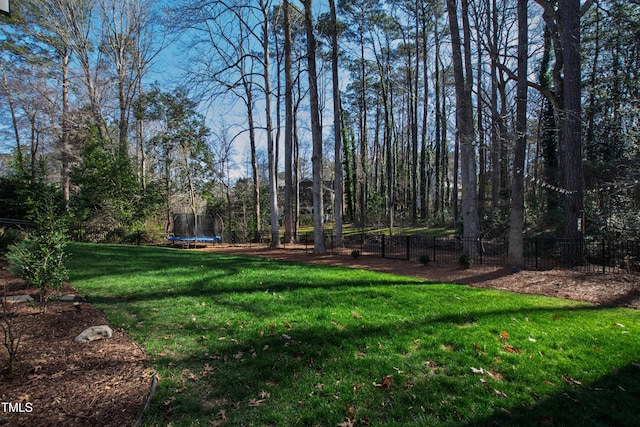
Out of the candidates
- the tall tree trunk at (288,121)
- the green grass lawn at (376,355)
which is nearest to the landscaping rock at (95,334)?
the green grass lawn at (376,355)

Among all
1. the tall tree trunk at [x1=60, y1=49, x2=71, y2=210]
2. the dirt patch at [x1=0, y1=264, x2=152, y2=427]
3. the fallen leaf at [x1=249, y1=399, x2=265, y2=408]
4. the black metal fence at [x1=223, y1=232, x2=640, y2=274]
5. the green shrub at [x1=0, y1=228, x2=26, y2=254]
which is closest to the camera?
the dirt patch at [x1=0, y1=264, x2=152, y2=427]

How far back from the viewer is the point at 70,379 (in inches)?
112

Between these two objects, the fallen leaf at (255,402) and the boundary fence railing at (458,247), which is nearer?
the fallen leaf at (255,402)

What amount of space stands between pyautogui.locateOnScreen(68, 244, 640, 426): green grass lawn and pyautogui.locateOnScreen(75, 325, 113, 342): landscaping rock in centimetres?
30

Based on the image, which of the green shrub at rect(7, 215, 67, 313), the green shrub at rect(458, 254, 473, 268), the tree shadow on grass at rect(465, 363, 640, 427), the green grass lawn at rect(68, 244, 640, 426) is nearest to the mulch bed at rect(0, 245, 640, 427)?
the green grass lawn at rect(68, 244, 640, 426)

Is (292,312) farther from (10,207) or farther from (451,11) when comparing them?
(10,207)

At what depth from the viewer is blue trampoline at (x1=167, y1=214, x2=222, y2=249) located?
17.6 metres

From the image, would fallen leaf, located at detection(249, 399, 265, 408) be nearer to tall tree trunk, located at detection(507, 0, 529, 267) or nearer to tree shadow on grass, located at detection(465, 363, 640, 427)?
tree shadow on grass, located at detection(465, 363, 640, 427)

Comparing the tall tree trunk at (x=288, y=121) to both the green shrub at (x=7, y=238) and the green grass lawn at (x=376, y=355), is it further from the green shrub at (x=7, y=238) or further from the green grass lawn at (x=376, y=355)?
the green grass lawn at (x=376, y=355)

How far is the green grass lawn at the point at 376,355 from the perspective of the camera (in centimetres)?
261

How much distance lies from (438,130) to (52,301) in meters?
26.0

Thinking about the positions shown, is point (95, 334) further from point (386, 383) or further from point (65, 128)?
point (65, 128)

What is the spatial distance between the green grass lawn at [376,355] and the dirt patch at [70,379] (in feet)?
0.73

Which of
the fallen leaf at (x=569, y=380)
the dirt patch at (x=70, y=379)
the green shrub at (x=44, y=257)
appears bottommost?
the fallen leaf at (x=569, y=380)
